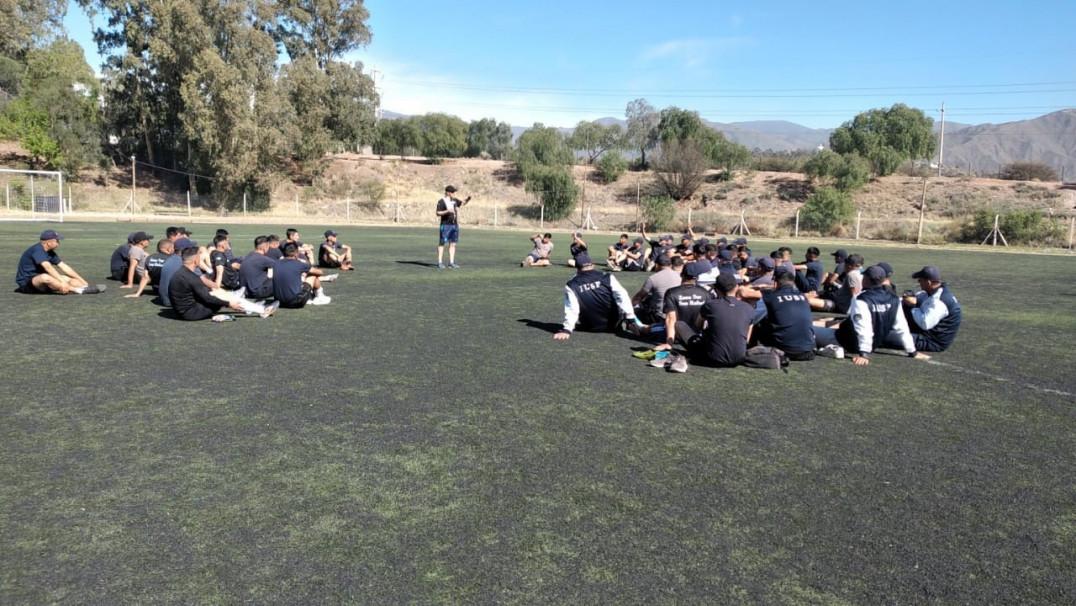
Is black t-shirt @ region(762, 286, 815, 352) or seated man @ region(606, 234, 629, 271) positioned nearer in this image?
black t-shirt @ region(762, 286, 815, 352)

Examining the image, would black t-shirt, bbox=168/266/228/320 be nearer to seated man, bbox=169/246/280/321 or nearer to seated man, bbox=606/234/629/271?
seated man, bbox=169/246/280/321

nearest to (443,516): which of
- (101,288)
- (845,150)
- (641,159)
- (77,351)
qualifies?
(77,351)

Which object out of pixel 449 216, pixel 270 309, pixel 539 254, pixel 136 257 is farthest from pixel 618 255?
pixel 136 257

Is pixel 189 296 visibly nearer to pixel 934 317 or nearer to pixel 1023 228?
pixel 934 317

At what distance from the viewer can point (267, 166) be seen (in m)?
52.2

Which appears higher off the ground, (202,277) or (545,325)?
(202,277)

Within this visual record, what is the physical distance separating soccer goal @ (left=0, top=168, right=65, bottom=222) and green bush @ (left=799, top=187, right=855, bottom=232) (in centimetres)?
4231

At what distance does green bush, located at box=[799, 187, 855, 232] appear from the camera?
44.5m

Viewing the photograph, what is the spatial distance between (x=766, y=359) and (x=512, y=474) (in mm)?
4064

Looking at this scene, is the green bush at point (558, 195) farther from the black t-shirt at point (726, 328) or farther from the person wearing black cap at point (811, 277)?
the black t-shirt at point (726, 328)

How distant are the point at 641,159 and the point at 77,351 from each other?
2942 inches

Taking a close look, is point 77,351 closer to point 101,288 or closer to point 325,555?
point 101,288

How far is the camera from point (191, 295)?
31.0ft

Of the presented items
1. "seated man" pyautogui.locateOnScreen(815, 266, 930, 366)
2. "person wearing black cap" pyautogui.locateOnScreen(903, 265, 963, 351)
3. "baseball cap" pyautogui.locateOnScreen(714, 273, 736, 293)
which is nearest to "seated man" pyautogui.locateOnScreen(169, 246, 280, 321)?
"baseball cap" pyautogui.locateOnScreen(714, 273, 736, 293)
